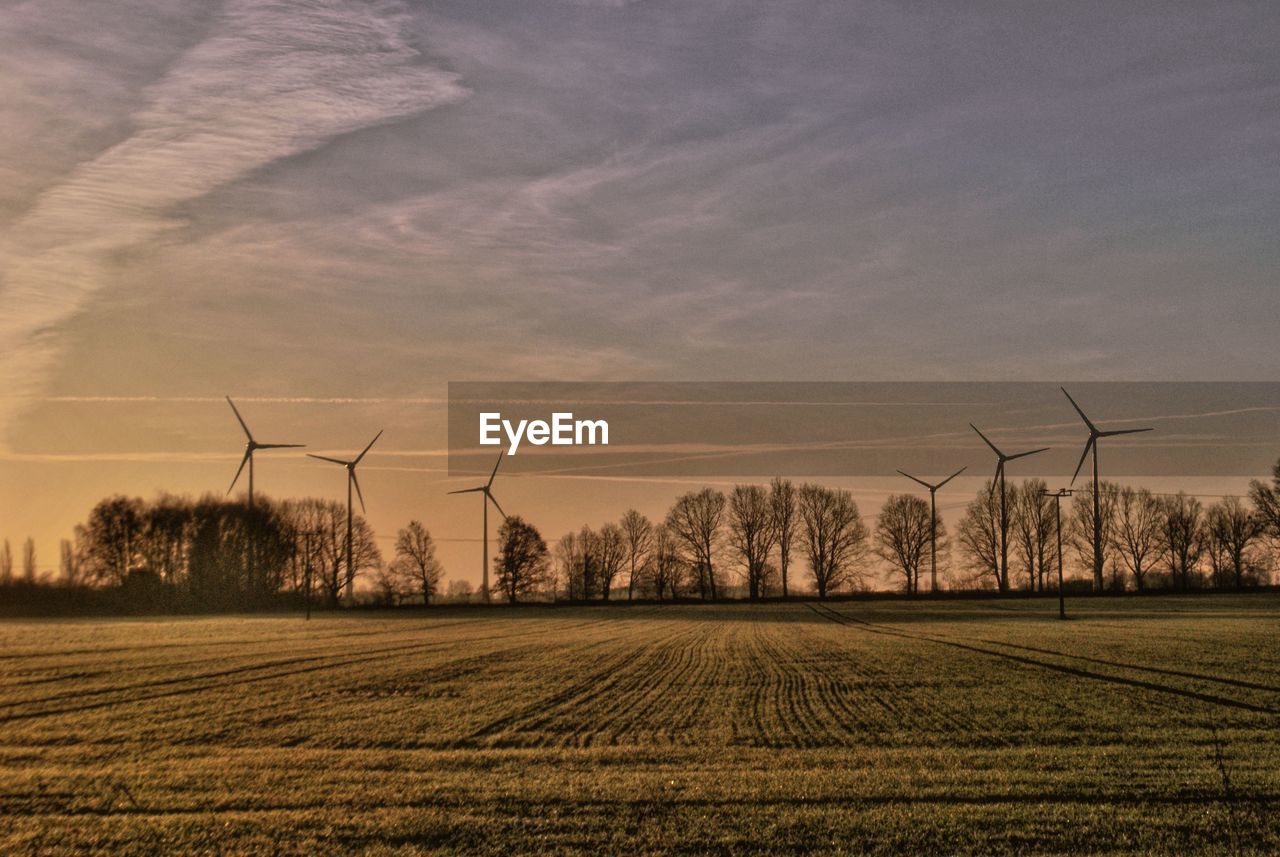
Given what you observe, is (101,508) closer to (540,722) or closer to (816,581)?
(816,581)

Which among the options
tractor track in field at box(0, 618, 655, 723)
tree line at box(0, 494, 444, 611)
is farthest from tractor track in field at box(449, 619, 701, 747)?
tree line at box(0, 494, 444, 611)

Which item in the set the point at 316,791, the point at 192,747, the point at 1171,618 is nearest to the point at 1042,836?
the point at 316,791

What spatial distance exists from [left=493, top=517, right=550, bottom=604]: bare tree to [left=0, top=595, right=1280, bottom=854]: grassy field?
4340 inches

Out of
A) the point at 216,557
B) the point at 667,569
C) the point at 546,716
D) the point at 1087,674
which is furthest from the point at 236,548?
the point at 546,716

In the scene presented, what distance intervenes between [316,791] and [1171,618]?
89163 millimetres

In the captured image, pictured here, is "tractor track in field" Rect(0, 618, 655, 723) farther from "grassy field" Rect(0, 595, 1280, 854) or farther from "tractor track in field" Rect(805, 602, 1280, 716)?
"tractor track in field" Rect(805, 602, 1280, 716)

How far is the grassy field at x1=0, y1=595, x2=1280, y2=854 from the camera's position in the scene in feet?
62.1

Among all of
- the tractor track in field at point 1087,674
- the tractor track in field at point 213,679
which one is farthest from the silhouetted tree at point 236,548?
the tractor track in field at point 1087,674

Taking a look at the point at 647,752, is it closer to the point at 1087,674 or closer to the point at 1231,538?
the point at 1087,674

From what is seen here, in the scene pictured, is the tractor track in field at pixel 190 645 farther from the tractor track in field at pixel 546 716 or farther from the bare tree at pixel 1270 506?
the bare tree at pixel 1270 506

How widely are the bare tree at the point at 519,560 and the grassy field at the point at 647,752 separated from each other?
110244mm

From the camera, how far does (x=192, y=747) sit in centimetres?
2819

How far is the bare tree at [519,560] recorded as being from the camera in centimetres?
16800

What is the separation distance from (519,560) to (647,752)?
Result: 5718 inches
